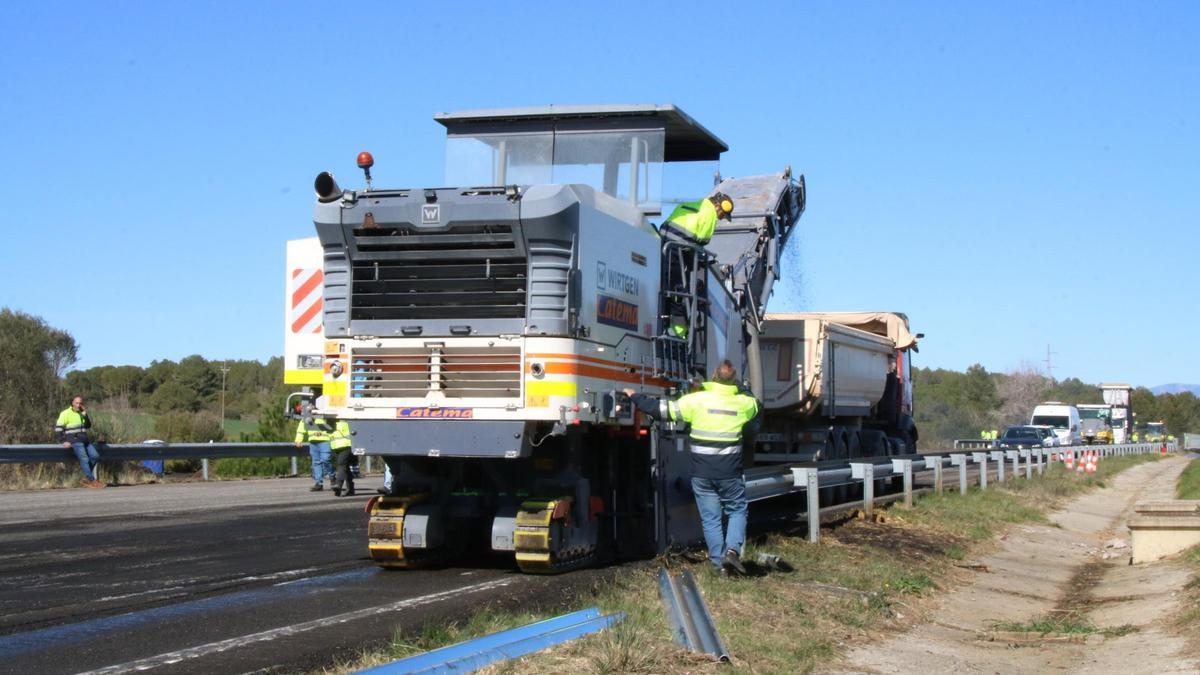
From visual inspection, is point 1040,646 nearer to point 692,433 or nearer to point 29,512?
point 692,433

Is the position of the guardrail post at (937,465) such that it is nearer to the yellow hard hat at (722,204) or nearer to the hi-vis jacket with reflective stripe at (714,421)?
the yellow hard hat at (722,204)

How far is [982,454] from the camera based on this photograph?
2389 centimetres

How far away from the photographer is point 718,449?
10828mm

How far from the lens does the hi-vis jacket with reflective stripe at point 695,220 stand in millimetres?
12641

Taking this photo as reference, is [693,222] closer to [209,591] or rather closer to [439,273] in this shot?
[439,273]

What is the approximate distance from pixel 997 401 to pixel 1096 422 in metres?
44.2

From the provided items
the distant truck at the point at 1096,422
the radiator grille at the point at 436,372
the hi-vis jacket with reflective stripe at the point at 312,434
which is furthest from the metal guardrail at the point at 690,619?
the distant truck at the point at 1096,422

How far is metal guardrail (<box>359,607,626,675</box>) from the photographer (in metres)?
6.39

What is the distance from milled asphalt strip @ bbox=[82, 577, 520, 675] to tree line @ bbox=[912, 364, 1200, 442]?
60768 mm

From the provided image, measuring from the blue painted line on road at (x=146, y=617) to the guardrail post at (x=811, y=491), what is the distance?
4877mm

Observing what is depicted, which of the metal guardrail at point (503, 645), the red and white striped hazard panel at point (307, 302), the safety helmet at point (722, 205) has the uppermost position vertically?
the safety helmet at point (722, 205)

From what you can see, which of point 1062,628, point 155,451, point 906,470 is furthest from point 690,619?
point 155,451

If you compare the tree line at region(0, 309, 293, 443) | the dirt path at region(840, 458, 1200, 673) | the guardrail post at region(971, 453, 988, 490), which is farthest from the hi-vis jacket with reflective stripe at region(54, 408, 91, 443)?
the guardrail post at region(971, 453, 988, 490)

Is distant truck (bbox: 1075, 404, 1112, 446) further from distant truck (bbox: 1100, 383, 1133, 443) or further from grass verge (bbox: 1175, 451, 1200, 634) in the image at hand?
grass verge (bbox: 1175, 451, 1200, 634)
